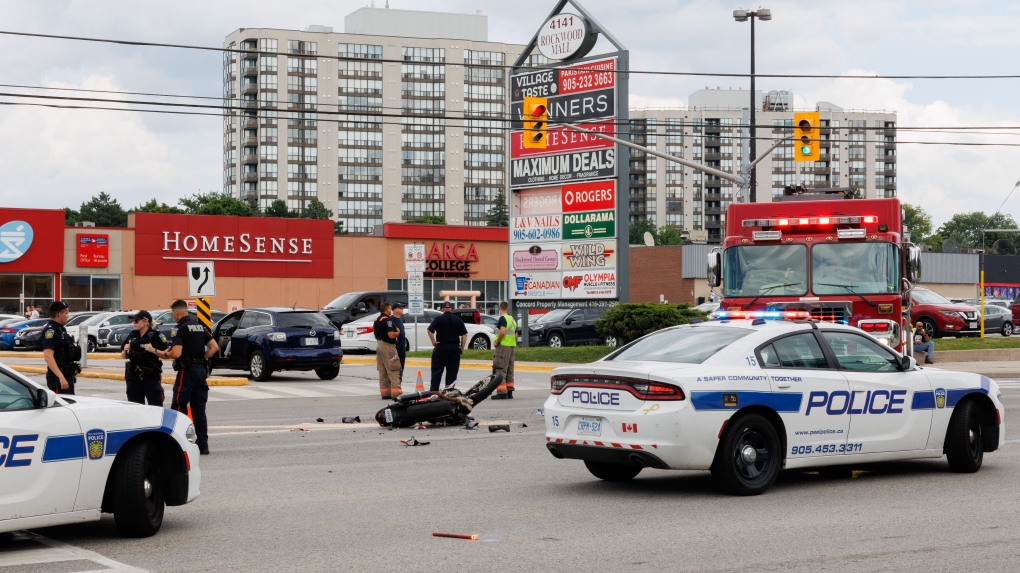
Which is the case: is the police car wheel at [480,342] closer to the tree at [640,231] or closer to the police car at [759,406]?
the police car at [759,406]

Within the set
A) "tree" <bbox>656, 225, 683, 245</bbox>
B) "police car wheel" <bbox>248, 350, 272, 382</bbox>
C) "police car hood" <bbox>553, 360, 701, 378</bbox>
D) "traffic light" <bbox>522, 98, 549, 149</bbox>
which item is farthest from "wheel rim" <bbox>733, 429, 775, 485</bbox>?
"tree" <bbox>656, 225, 683, 245</bbox>

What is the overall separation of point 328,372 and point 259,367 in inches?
65.0

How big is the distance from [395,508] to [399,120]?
131 m

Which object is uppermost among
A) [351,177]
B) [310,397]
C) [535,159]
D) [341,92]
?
[341,92]

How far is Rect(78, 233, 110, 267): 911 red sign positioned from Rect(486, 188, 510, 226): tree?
76.9 metres

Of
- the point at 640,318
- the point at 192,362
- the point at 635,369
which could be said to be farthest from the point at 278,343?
the point at 635,369

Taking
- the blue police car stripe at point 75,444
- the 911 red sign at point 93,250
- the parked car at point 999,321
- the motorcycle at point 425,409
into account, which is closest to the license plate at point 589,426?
the blue police car stripe at point 75,444

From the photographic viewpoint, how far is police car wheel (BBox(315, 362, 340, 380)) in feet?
88.4

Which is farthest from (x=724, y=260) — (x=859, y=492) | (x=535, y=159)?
(x=535, y=159)

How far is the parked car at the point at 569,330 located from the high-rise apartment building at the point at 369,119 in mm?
93125

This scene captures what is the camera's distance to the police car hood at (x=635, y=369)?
32.4 ft

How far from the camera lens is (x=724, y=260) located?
18312 millimetres

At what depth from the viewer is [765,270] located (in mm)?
17906

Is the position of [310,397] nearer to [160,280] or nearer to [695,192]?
[160,280]
